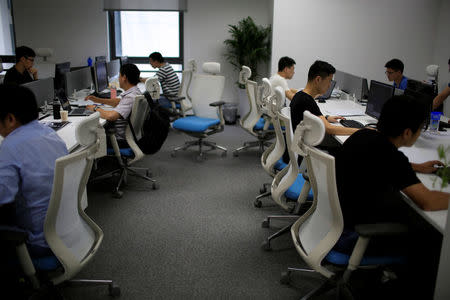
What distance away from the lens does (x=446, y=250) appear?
68.2 inches

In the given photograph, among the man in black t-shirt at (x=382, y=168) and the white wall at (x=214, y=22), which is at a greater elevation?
the white wall at (x=214, y=22)

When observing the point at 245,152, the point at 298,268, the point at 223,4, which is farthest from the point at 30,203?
the point at 223,4

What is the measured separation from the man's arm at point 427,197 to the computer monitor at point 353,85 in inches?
134

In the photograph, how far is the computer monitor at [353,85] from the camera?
5.51 meters

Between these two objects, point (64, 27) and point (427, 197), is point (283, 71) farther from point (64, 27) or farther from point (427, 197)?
point (64, 27)

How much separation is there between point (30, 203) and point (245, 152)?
4.00 m

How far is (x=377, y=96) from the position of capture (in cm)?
415

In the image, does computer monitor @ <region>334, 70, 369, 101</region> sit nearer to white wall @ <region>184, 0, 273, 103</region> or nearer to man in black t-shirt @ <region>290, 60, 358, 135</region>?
white wall @ <region>184, 0, 273, 103</region>

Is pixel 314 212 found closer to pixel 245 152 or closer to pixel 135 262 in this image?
pixel 135 262

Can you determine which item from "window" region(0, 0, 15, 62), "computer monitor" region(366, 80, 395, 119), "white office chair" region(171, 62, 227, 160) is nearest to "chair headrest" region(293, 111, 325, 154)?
"computer monitor" region(366, 80, 395, 119)

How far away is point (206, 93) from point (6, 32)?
177 inches

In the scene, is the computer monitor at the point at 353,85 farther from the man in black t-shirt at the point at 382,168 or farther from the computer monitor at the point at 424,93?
the man in black t-shirt at the point at 382,168

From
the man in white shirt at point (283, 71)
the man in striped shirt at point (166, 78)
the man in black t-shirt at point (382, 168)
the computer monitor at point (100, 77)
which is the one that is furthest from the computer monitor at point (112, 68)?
the man in black t-shirt at point (382, 168)

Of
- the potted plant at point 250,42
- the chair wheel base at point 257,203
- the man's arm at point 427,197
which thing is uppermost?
the potted plant at point 250,42
